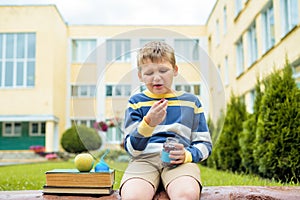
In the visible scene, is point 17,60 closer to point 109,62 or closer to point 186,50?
point 109,62

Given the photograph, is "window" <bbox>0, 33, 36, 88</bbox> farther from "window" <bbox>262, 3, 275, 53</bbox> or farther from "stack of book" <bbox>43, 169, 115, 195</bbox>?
"stack of book" <bbox>43, 169, 115, 195</bbox>

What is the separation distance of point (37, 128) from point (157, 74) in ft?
54.2

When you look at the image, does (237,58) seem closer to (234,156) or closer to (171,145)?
(234,156)

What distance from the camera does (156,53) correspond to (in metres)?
1.72

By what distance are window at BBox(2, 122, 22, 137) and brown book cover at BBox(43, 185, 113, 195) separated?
16.1 metres

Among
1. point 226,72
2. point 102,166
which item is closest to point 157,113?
point 102,166

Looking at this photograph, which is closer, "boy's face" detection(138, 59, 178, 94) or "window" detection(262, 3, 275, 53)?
"boy's face" detection(138, 59, 178, 94)

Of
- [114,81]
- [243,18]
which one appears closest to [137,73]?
[114,81]

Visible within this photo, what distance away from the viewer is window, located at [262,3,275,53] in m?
8.75

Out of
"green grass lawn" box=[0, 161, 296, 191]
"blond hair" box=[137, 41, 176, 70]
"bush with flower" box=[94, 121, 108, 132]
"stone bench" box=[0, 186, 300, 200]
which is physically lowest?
"green grass lawn" box=[0, 161, 296, 191]

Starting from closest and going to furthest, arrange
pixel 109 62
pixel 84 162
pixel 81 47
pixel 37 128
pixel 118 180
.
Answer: pixel 109 62, pixel 84 162, pixel 118 180, pixel 37 128, pixel 81 47

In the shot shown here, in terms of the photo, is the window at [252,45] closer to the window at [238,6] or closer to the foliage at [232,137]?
the window at [238,6]

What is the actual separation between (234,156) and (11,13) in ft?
45.0

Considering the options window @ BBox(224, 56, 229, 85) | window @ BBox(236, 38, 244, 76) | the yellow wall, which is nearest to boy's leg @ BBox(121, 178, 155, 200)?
window @ BBox(236, 38, 244, 76)
